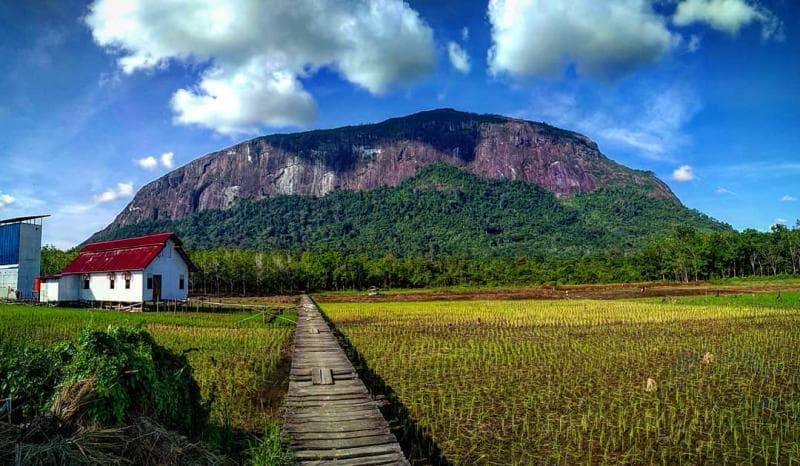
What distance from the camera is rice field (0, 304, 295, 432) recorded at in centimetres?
850

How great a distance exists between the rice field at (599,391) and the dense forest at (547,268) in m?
57.9

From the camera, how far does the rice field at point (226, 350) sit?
8.50 m

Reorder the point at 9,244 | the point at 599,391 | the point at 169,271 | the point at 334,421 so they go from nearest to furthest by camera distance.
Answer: the point at 334,421
the point at 599,391
the point at 169,271
the point at 9,244

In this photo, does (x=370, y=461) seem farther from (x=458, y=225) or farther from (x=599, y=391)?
(x=458, y=225)

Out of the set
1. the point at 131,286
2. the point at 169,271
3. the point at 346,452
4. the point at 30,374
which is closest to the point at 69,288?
the point at 131,286

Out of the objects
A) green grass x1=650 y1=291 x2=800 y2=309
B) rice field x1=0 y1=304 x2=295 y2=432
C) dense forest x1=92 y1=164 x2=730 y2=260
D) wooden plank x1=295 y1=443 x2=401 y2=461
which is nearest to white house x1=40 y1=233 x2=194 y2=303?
rice field x1=0 y1=304 x2=295 y2=432

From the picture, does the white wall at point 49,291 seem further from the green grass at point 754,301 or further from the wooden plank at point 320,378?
the green grass at point 754,301

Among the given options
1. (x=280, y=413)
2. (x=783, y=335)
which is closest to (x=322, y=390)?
(x=280, y=413)

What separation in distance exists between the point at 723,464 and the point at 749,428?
1.84 metres

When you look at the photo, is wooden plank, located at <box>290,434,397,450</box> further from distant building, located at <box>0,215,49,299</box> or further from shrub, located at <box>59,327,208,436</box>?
distant building, located at <box>0,215,49,299</box>

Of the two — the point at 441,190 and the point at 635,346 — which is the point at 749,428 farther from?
the point at 441,190

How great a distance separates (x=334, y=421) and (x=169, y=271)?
3115 centimetres

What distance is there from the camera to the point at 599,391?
10.1 m

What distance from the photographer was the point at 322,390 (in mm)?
8484
